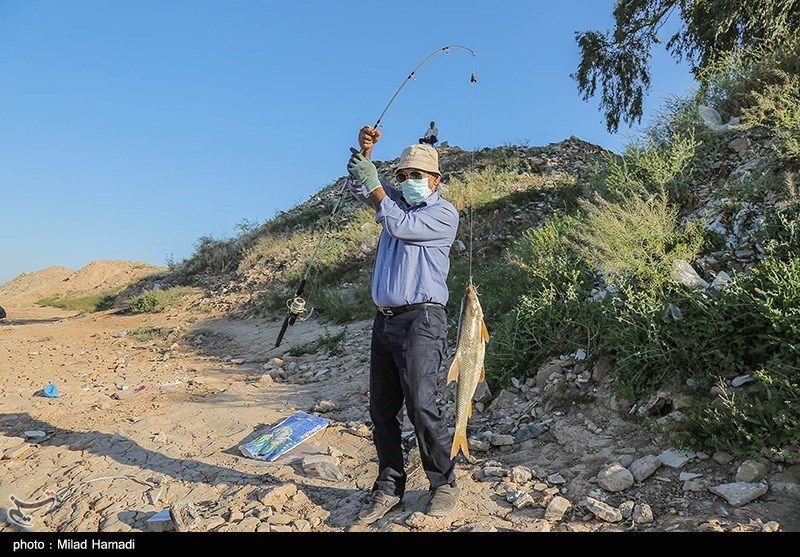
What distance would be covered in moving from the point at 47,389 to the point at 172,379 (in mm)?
1456

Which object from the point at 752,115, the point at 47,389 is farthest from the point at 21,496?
the point at 752,115

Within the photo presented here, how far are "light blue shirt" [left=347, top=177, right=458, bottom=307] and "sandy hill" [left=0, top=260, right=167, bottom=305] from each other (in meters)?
19.2

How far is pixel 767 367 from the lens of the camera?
393 centimetres

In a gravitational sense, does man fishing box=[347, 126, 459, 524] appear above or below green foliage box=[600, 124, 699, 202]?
below

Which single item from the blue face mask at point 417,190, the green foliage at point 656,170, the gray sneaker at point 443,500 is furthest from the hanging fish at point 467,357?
the green foliage at point 656,170

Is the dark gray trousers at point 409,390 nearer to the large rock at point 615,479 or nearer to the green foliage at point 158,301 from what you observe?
the large rock at point 615,479

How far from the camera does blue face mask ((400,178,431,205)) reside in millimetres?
3637

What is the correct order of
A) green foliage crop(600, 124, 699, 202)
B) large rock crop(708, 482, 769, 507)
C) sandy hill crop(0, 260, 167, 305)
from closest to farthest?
large rock crop(708, 482, 769, 507), green foliage crop(600, 124, 699, 202), sandy hill crop(0, 260, 167, 305)

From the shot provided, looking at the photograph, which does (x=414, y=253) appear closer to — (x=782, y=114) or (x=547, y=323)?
(x=547, y=323)

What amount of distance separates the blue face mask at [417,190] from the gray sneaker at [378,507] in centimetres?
196

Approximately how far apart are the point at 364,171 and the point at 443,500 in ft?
7.09

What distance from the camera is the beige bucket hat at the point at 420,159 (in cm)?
361

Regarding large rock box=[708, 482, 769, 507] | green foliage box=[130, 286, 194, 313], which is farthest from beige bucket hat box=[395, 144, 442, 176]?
green foliage box=[130, 286, 194, 313]

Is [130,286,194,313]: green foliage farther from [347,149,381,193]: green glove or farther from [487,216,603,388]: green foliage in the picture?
[347,149,381,193]: green glove
